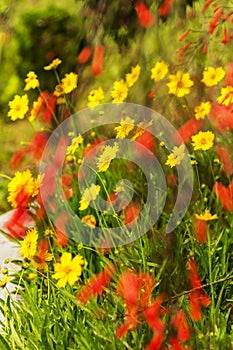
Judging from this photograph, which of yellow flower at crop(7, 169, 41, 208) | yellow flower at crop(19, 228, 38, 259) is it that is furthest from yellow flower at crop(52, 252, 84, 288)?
yellow flower at crop(7, 169, 41, 208)

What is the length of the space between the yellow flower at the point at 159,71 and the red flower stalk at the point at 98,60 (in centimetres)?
20

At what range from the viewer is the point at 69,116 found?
3.34 m

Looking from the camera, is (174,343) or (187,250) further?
(187,250)

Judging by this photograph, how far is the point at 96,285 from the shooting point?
2.58 metres

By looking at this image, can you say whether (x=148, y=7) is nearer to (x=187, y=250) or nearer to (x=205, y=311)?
(x=187, y=250)

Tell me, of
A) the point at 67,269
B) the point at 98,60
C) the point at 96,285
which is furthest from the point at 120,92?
the point at 67,269

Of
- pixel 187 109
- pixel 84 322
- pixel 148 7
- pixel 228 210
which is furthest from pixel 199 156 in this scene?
pixel 84 322

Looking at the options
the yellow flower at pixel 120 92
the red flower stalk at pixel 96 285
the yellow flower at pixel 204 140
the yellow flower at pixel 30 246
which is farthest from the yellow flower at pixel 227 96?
the yellow flower at pixel 30 246

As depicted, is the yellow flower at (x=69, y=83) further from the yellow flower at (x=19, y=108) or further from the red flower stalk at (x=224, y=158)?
the red flower stalk at (x=224, y=158)

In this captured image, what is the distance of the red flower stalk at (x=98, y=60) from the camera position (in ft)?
8.73

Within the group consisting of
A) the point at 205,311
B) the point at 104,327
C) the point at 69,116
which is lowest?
the point at 205,311

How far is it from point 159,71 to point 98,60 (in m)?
0.26

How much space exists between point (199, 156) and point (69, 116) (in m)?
0.57

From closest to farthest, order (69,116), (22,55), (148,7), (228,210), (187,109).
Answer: (148,7)
(228,210)
(187,109)
(69,116)
(22,55)
